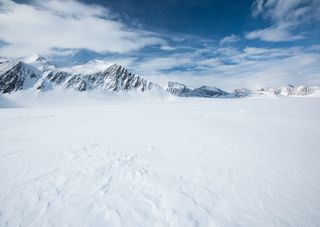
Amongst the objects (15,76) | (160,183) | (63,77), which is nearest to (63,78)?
(63,77)

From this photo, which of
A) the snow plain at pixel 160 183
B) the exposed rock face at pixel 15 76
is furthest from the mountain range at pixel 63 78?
the snow plain at pixel 160 183

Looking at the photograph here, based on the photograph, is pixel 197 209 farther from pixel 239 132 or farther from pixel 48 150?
pixel 239 132

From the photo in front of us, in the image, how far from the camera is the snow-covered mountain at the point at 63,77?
126438 millimetres

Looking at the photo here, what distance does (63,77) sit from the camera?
146m

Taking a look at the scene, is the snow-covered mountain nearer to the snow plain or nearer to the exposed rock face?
the exposed rock face

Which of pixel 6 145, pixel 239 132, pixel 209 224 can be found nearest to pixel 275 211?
pixel 209 224

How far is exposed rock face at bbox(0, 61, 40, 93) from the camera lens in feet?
397

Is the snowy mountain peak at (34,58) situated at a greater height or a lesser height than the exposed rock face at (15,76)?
greater

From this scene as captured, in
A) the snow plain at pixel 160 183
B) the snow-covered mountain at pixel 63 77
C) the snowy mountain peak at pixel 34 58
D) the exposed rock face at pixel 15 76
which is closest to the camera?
the snow plain at pixel 160 183

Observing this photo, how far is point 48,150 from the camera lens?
8461 millimetres

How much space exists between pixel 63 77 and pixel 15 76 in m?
30.8

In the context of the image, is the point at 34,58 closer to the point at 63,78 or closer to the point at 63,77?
the point at 63,77

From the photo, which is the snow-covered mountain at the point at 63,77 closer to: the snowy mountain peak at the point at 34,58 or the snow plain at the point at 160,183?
the snowy mountain peak at the point at 34,58

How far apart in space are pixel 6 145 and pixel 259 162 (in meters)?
Answer: 12.4
